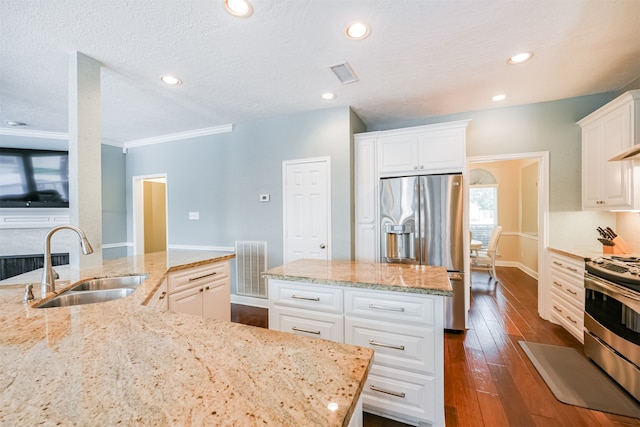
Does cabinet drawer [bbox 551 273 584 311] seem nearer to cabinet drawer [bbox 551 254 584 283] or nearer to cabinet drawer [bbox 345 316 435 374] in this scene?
cabinet drawer [bbox 551 254 584 283]

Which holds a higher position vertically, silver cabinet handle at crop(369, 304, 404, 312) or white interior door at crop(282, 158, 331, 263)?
white interior door at crop(282, 158, 331, 263)

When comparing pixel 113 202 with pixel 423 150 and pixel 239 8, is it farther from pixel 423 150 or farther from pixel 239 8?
pixel 423 150

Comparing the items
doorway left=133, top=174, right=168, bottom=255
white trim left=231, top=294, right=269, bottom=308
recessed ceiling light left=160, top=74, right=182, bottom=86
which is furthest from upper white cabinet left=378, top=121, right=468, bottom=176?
doorway left=133, top=174, right=168, bottom=255

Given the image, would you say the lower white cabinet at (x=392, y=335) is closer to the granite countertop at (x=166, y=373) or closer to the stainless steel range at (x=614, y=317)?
the granite countertop at (x=166, y=373)

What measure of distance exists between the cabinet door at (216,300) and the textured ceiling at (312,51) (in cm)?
201

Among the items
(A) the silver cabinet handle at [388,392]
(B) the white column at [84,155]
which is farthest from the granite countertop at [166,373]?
(B) the white column at [84,155]

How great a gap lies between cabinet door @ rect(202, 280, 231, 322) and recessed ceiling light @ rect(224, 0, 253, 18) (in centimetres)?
211

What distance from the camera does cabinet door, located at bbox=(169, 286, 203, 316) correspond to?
2.01m

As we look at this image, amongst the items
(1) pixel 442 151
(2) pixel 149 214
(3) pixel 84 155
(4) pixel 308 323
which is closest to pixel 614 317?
(1) pixel 442 151

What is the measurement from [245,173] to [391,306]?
292cm

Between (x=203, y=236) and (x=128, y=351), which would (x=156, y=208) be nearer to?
(x=203, y=236)

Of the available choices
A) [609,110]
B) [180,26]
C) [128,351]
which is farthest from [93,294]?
[609,110]

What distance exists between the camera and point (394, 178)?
315cm

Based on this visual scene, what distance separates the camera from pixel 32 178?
3.65 metres
